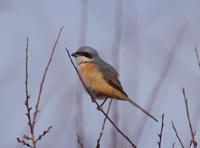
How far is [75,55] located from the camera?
15.1ft

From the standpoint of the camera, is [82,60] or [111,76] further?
[82,60]

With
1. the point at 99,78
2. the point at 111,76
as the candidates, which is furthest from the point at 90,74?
the point at 111,76

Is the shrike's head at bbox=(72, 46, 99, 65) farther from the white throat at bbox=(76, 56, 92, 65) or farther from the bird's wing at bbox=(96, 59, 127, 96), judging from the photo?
the bird's wing at bbox=(96, 59, 127, 96)

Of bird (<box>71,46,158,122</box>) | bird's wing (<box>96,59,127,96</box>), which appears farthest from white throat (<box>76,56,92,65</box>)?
bird's wing (<box>96,59,127,96</box>)

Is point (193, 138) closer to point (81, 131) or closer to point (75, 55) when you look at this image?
point (81, 131)

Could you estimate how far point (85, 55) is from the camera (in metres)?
4.57

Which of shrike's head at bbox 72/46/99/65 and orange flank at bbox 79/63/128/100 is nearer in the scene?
orange flank at bbox 79/63/128/100

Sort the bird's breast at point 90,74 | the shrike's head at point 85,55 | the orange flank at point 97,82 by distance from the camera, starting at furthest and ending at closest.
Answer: the shrike's head at point 85,55
the bird's breast at point 90,74
the orange flank at point 97,82

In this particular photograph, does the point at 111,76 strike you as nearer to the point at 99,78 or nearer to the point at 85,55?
the point at 99,78

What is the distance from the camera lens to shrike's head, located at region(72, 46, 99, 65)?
453cm

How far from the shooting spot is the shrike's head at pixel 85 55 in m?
4.53

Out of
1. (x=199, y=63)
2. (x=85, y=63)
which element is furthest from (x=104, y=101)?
(x=199, y=63)

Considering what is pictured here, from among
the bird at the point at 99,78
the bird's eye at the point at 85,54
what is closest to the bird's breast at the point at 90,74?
the bird at the point at 99,78

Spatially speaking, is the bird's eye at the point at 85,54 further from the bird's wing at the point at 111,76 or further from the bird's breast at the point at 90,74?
the bird's wing at the point at 111,76
